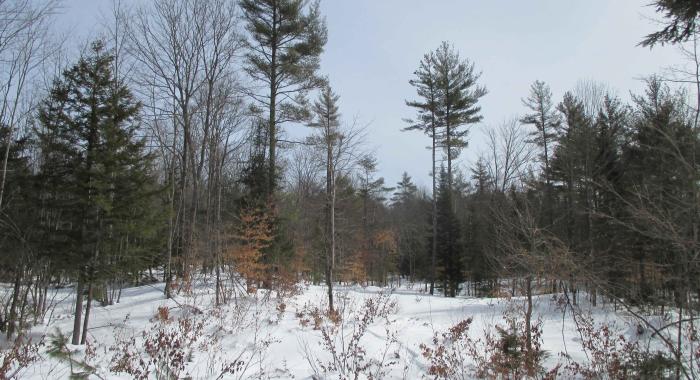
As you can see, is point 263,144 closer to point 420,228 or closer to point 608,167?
point 608,167

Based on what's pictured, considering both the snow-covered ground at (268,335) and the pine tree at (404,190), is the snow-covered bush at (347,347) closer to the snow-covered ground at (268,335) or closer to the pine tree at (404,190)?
the snow-covered ground at (268,335)

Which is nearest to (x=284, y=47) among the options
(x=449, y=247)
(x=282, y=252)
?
(x=282, y=252)

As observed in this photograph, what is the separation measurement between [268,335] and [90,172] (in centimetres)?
541

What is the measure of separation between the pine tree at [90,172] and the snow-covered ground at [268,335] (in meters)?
1.76

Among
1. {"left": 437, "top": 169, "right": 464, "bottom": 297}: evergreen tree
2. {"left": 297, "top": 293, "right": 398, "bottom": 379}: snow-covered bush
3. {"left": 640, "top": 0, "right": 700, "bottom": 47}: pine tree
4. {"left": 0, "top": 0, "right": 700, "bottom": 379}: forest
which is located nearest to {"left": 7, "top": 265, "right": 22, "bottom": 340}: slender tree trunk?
{"left": 0, "top": 0, "right": 700, "bottom": 379}: forest

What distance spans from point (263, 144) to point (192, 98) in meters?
4.36

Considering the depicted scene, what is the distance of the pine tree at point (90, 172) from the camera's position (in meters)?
8.80

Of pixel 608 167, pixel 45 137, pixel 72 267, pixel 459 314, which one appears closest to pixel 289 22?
pixel 45 137

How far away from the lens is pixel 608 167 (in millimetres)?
15953

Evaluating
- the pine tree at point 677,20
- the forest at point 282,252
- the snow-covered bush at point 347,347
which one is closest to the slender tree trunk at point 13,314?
the forest at point 282,252

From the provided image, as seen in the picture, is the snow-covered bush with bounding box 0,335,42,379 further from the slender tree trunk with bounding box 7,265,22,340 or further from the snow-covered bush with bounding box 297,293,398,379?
the slender tree trunk with bounding box 7,265,22,340

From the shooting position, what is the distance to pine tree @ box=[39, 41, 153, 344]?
28.9 feet

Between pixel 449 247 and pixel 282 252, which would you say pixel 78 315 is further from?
pixel 449 247

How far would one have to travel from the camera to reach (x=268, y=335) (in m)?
7.75
